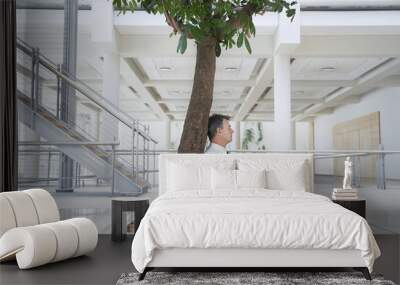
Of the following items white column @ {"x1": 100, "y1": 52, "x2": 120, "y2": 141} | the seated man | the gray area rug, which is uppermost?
white column @ {"x1": 100, "y1": 52, "x2": 120, "y2": 141}

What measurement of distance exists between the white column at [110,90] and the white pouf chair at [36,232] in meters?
2.20

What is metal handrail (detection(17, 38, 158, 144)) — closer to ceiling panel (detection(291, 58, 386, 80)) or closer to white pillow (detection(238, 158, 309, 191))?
white pillow (detection(238, 158, 309, 191))

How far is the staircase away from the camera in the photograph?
18.4ft

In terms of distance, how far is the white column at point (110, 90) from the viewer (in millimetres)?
6118

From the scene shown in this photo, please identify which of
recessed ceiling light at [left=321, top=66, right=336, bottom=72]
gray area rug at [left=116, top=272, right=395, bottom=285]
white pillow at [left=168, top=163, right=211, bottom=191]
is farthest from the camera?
recessed ceiling light at [left=321, top=66, right=336, bottom=72]

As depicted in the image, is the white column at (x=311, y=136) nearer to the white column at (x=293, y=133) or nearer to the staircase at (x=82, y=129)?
the white column at (x=293, y=133)

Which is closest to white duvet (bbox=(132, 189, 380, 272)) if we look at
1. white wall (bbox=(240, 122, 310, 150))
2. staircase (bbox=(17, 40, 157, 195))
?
staircase (bbox=(17, 40, 157, 195))

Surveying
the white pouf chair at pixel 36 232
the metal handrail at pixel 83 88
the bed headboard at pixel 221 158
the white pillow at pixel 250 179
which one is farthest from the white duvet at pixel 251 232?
the metal handrail at pixel 83 88

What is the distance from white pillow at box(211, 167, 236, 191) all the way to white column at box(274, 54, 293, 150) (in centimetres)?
236

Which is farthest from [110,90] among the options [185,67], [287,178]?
[287,178]

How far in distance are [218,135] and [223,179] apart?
42.4 inches

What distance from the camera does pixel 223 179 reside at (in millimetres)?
4293

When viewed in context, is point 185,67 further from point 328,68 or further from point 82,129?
point 328,68

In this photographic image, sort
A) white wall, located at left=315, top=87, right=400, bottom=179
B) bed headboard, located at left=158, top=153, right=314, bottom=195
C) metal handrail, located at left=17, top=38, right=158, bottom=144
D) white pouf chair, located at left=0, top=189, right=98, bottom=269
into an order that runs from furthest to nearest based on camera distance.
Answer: white wall, located at left=315, top=87, right=400, bottom=179
metal handrail, located at left=17, top=38, right=158, bottom=144
bed headboard, located at left=158, top=153, right=314, bottom=195
white pouf chair, located at left=0, top=189, right=98, bottom=269
